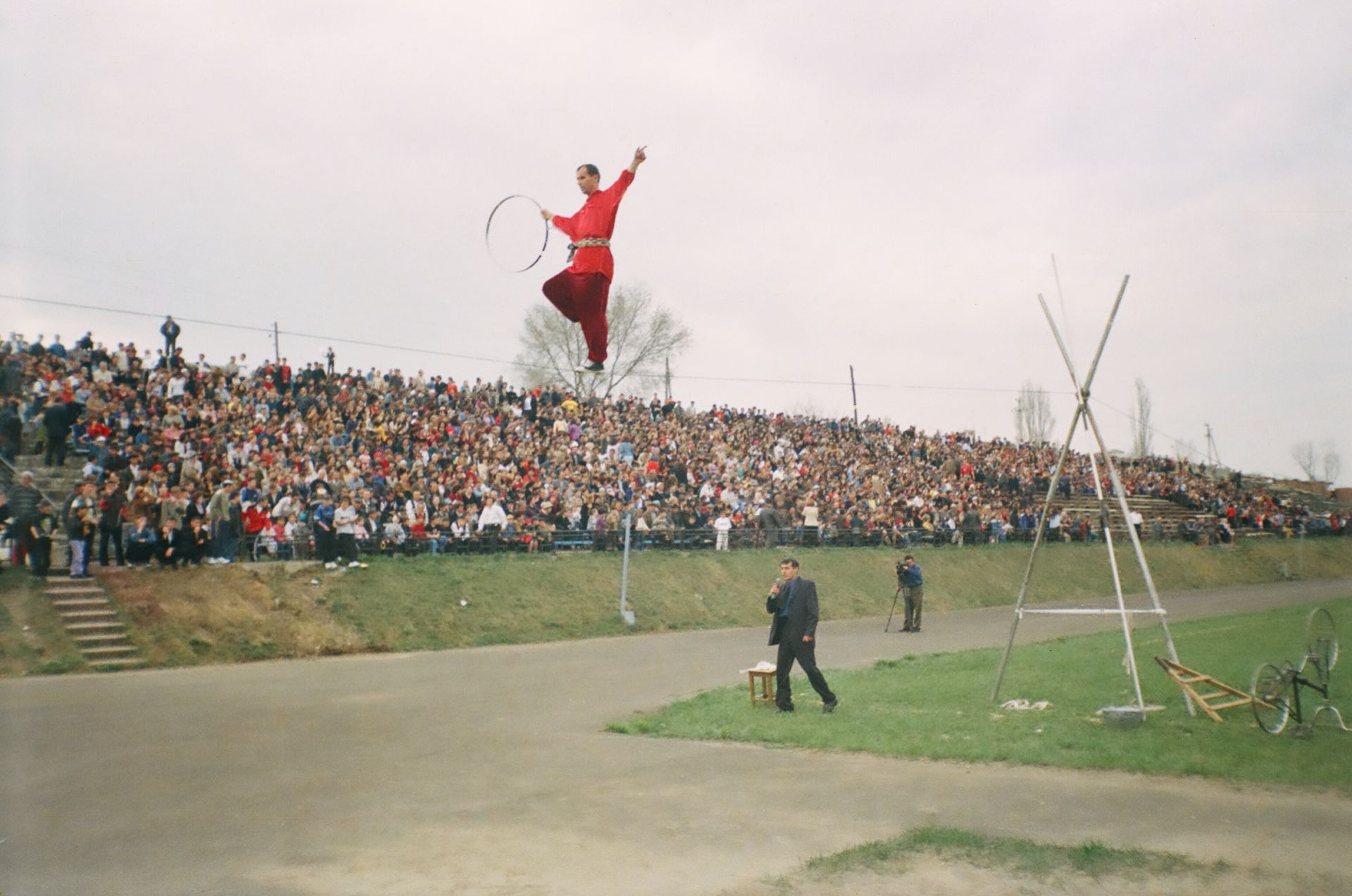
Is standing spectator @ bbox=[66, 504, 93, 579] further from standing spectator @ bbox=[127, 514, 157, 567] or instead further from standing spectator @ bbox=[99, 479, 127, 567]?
standing spectator @ bbox=[127, 514, 157, 567]

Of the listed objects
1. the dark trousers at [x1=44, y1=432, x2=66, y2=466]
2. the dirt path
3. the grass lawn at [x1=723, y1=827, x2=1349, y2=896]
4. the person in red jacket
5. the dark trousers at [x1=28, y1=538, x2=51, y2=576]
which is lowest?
the dirt path

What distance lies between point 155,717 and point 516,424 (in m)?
16.7

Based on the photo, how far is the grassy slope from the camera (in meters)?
20.5

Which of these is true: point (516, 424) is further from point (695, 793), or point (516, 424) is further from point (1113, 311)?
point (695, 793)

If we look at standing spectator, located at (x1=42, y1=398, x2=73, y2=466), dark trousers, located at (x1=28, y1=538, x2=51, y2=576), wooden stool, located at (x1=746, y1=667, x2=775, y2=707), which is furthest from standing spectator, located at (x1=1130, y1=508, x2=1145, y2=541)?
dark trousers, located at (x1=28, y1=538, x2=51, y2=576)

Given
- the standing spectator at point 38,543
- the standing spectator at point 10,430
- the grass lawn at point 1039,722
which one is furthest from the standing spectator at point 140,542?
the grass lawn at point 1039,722

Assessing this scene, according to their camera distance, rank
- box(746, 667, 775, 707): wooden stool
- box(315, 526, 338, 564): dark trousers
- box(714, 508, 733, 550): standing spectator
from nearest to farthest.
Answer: box(746, 667, 775, 707): wooden stool, box(315, 526, 338, 564): dark trousers, box(714, 508, 733, 550): standing spectator

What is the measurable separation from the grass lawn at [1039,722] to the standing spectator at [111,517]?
1242cm

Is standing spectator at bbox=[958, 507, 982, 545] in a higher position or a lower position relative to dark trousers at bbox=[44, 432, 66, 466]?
lower

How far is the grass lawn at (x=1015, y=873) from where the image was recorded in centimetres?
697

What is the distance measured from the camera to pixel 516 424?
2983cm

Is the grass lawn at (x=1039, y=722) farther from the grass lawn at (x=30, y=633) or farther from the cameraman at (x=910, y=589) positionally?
the grass lawn at (x=30, y=633)

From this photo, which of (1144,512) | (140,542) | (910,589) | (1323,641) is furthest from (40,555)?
(1144,512)

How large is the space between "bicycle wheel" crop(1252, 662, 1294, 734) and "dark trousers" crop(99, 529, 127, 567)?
19664mm
